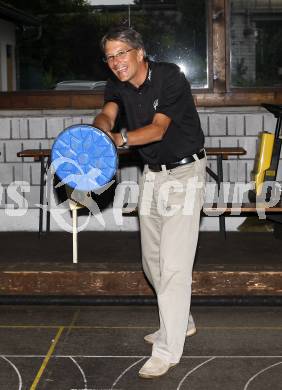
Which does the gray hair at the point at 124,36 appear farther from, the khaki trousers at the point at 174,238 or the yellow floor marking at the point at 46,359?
the yellow floor marking at the point at 46,359

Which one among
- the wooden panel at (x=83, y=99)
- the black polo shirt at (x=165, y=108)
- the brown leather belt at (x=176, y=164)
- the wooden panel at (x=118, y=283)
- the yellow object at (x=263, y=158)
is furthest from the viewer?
the wooden panel at (x=83, y=99)

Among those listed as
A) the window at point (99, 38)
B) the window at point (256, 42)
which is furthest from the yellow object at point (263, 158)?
the window at point (99, 38)

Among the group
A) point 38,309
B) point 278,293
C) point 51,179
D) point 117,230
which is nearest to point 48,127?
point 51,179

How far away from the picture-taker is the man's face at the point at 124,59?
4.50m

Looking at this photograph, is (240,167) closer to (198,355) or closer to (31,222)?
(31,222)

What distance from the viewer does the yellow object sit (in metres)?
7.53

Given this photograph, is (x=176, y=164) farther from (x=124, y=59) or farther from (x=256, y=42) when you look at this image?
(x=256, y=42)

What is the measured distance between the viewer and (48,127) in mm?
8469

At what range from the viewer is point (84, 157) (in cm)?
477

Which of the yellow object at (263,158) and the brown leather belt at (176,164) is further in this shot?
the yellow object at (263,158)

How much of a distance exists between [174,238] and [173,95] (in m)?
0.83

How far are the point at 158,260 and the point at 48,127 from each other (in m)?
3.83

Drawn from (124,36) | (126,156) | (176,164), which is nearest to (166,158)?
(176,164)

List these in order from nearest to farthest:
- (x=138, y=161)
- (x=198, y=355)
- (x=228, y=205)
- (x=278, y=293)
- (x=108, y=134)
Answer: (x=108, y=134) < (x=198, y=355) < (x=278, y=293) < (x=228, y=205) < (x=138, y=161)
